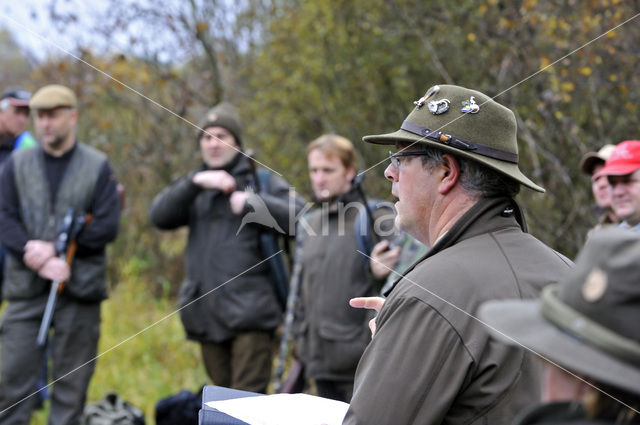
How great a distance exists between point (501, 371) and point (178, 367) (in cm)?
613

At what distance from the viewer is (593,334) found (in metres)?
1.19

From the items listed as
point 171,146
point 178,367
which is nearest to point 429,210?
point 178,367

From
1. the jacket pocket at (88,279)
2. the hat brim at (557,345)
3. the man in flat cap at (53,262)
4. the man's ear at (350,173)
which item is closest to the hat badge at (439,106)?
the hat brim at (557,345)

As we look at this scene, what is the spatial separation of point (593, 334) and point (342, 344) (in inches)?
141

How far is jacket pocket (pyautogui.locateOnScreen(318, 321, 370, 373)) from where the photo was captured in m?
4.68

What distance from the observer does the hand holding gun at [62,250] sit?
5176mm

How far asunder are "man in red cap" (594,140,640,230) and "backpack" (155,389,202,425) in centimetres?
263

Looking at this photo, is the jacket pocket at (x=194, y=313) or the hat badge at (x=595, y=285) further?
the jacket pocket at (x=194, y=313)

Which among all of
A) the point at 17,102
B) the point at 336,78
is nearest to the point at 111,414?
the point at 17,102

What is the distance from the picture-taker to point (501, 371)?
209cm

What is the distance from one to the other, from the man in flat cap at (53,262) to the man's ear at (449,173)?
337 centimetres

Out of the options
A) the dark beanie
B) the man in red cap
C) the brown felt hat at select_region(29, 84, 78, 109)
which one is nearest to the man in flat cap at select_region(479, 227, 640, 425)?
the man in red cap

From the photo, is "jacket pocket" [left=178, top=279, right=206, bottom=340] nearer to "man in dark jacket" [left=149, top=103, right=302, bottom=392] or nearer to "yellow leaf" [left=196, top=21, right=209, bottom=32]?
"man in dark jacket" [left=149, top=103, right=302, bottom=392]

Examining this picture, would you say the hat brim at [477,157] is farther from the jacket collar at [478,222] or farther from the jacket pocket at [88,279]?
the jacket pocket at [88,279]
